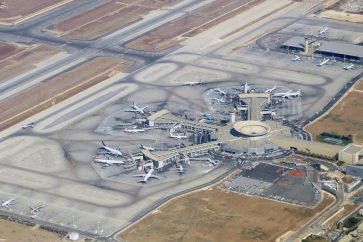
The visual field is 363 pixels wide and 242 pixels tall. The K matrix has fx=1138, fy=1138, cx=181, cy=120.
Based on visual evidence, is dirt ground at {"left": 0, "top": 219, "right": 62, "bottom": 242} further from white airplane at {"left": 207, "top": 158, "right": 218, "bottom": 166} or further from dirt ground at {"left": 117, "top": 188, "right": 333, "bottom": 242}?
white airplane at {"left": 207, "top": 158, "right": 218, "bottom": 166}

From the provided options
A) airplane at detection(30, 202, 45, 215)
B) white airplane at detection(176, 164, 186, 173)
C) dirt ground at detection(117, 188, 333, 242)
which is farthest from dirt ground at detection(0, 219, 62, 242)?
white airplane at detection(176, 164, 186, 173)

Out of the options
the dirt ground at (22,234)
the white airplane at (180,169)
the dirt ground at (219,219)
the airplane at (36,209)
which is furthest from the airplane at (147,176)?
the dirt ground at (22,234)

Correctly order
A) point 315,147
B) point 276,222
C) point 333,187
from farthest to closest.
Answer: point 315,147, point 333,187, point 276,222

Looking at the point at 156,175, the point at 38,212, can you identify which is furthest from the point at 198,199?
the point at 38,212

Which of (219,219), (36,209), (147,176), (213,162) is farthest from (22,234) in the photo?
(213,162)

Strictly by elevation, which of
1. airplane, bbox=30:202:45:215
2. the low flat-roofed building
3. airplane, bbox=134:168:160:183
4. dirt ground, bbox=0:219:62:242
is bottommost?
dirt ground, bbox=0:219:62:242

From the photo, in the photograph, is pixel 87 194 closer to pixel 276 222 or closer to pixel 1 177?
pixel 1 177

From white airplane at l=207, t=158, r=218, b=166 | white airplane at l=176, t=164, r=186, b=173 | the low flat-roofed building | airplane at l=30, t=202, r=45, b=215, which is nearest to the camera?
airplane at l=30, t=202, r=45, b=215
